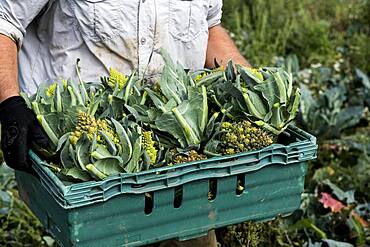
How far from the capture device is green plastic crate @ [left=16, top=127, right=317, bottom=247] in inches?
71.3

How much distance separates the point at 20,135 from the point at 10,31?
1.42 feet

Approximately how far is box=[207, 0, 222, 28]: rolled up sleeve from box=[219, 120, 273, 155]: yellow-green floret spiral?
76cm

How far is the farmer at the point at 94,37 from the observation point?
7.59ft

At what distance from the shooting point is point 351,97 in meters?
4.64

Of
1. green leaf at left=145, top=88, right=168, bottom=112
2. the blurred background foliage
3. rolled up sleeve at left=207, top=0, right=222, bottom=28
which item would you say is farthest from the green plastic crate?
rolled up sleeve at left=207, top=0, right=222, bottom=28

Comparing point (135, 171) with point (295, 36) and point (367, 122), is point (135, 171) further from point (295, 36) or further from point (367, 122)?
point (295, 36)

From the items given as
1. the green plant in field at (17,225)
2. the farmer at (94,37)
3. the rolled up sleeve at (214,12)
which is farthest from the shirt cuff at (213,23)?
the green plant in field at (17,225)

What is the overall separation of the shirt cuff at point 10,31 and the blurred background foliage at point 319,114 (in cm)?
80

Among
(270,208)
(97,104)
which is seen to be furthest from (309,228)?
(97,104)

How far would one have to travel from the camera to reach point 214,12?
272 centimetres

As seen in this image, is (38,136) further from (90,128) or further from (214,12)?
(214,12)

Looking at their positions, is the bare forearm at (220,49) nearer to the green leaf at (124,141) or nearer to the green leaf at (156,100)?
the green leaf at (156,100)

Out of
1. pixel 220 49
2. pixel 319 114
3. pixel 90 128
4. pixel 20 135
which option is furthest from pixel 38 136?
pixel 319 114

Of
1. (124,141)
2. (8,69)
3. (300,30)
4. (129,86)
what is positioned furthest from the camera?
(300,30)
